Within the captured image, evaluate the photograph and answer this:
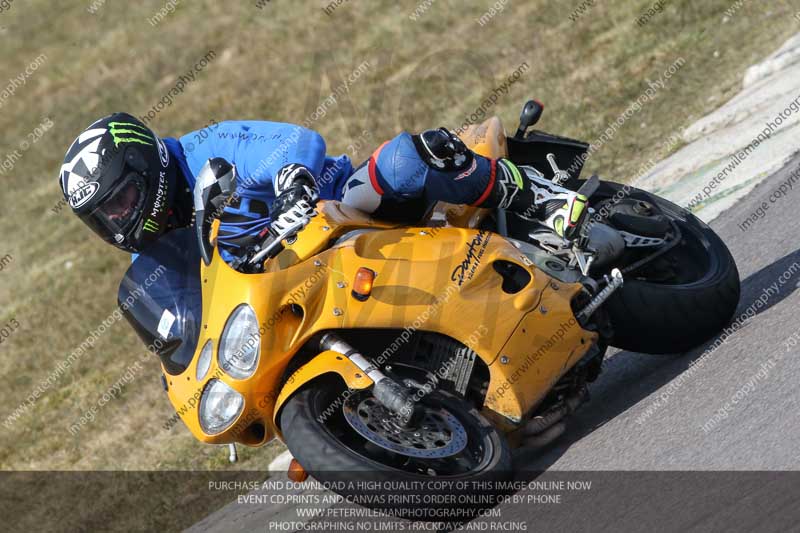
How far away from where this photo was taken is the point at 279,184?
16.3ft

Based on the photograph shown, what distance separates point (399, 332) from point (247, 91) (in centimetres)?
1347

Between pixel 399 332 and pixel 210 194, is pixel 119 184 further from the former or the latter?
pixel 399 332

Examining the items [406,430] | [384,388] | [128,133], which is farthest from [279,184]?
[406,430]

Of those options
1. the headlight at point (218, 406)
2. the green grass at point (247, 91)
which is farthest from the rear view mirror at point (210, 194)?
the green grass at point (247, 91)

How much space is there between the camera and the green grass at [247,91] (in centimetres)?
955

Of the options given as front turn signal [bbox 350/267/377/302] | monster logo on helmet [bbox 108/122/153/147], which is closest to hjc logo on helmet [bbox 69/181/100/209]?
monster logo on helmet [bbox 108/122/153/147]

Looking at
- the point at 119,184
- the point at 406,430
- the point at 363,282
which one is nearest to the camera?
the point at 406,430

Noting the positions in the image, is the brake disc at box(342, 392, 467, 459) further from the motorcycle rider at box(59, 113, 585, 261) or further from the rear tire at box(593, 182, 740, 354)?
the rear tire at box(593, 182, 740, 354)

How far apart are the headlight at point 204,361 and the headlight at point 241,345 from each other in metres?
0.10

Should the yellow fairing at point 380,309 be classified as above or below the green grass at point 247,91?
above

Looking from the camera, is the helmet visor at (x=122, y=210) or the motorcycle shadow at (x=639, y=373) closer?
the motorcycle shadow at (x=639, y=373)

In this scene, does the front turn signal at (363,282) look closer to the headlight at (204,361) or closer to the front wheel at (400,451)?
the front wheel at (400,451)

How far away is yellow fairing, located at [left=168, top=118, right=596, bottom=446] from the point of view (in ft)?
14.8

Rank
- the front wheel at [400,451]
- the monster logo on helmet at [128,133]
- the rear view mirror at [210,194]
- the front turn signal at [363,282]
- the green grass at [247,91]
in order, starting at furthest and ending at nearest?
the green grass at [247,91] → the monster logo on helmet at [128,133] → the rear view mirror at [210,194] → the front turn signal at [363,282] → the front wheel at [400,451]
